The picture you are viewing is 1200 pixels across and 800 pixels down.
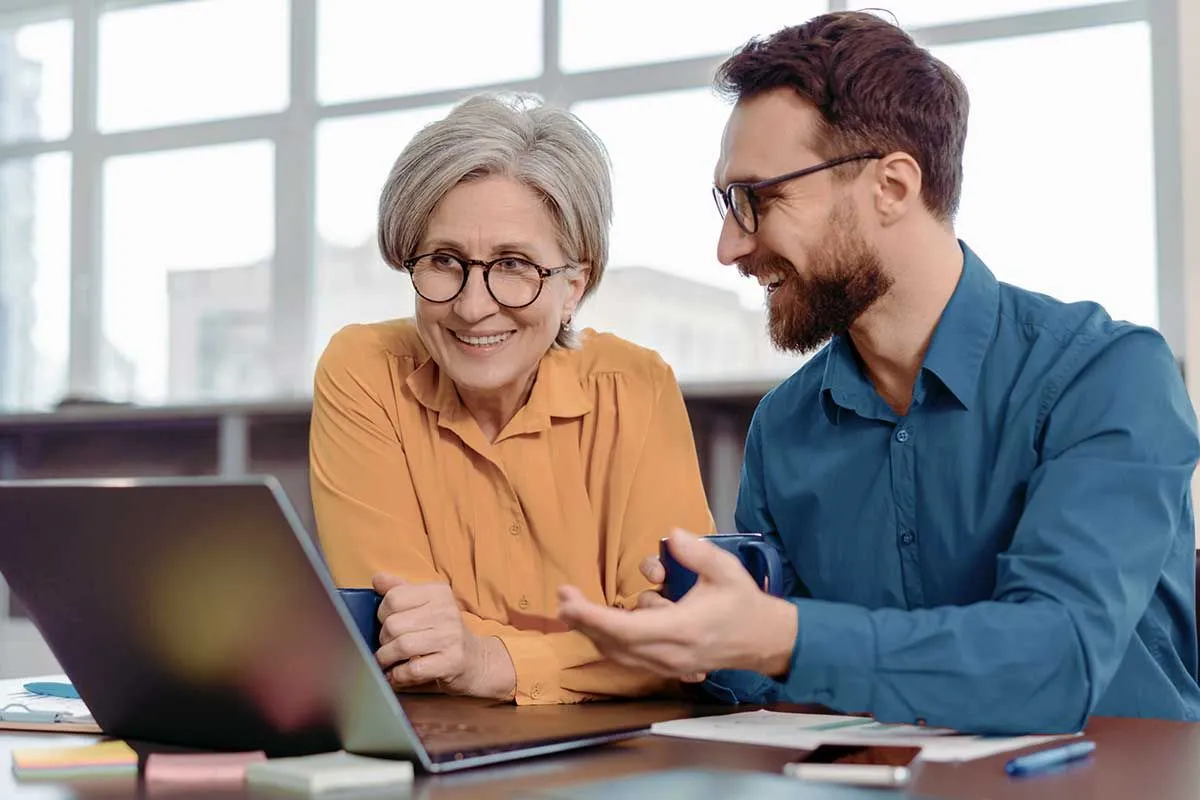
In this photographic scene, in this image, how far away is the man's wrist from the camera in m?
1.08

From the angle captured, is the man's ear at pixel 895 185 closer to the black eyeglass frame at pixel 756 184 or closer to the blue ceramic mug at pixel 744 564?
the black eyeglass frame at pixel 756 184

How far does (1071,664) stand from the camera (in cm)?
115

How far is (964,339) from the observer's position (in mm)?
1513

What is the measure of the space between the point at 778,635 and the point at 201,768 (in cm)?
45

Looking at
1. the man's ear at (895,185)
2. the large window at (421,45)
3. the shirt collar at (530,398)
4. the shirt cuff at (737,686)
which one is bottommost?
the shirt cuff at (737,686)

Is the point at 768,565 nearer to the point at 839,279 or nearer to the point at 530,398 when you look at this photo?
the point at 839,279

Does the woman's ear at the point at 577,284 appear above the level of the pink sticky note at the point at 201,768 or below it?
above

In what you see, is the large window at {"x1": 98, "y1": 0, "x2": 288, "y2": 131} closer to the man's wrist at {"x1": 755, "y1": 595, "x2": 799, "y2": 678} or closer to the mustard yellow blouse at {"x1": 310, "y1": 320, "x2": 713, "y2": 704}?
the mustard yellow blouse at {"x1": 310, "y1": 320, "x2": 713, "y2": 704}

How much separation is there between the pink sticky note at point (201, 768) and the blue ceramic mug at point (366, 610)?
0.40m

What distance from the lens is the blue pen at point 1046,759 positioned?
3.09ft

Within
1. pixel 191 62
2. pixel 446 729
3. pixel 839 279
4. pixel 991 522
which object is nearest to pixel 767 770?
pixel 446 729

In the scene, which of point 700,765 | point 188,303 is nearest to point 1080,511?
point 700,765

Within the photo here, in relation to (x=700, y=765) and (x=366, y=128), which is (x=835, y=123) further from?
(x=366, y=128)

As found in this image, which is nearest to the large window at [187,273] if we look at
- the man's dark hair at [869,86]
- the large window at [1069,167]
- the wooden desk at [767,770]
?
the large window at [1069,167]
